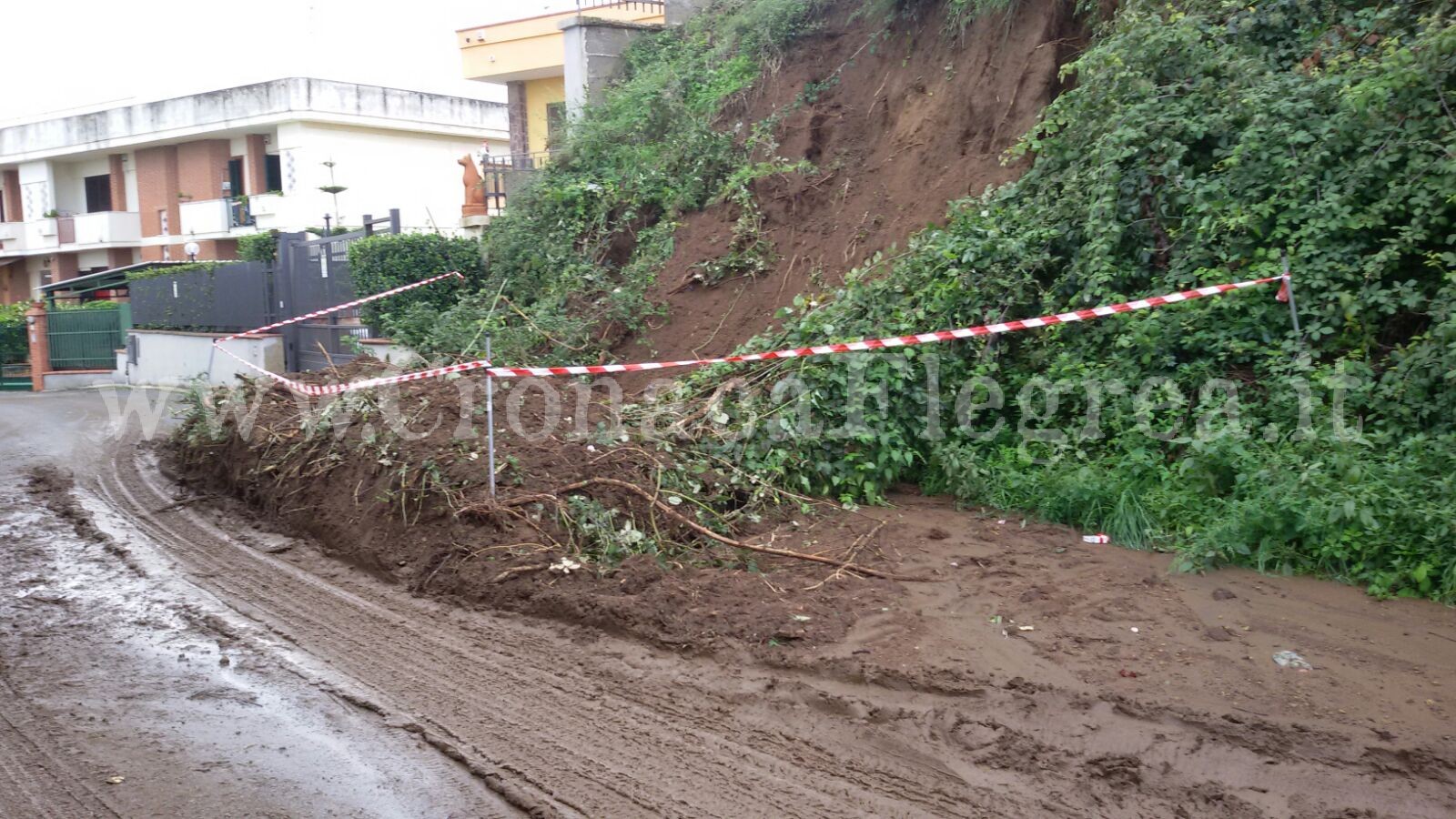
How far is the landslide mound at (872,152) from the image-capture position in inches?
448

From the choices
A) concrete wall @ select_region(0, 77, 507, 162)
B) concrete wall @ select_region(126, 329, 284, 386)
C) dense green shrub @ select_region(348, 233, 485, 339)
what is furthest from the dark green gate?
dense green shrub @ select_region(348, 233, 485, 339)

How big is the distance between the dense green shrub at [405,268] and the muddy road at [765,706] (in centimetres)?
932

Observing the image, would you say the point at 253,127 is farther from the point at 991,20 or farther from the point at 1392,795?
the point at 1392,795

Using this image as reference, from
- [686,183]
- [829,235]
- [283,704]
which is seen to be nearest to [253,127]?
[686,183]

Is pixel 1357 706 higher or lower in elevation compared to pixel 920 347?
lower

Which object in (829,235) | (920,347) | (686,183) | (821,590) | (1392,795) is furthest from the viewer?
(686,183)

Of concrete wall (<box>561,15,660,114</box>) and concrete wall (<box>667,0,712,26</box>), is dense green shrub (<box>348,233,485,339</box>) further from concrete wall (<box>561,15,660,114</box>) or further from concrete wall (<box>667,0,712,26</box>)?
concrete wall (<box>667,0,712,26</box>)

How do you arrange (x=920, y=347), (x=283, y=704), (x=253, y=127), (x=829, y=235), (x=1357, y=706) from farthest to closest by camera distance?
(x=253, y=127) < (x=829, y=235) < (x=920, y=347) < (x=283, y=704) < (x=1357, y=706)

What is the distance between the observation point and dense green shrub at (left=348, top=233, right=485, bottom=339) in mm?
16172

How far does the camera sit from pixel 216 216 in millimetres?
33844

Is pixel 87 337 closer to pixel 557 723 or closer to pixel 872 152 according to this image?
pixel 872 152

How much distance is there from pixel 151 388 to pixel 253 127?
49.1 feet

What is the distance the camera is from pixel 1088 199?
8891 millimetres

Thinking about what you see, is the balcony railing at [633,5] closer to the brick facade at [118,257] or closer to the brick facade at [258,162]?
the brick facade at [258,162]
